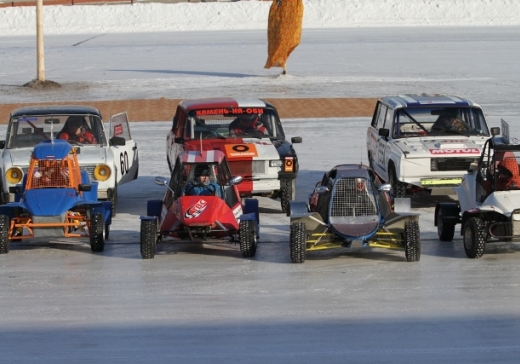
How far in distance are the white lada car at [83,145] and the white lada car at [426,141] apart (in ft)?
14.1

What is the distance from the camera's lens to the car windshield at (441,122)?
18.2 meters

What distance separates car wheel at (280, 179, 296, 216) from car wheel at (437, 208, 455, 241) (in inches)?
118

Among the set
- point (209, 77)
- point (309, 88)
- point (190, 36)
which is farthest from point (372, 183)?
point (190, 36)

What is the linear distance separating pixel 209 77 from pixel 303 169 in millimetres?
18371

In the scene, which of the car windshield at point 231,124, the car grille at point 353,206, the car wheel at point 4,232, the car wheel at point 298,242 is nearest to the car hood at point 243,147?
the car windshield at point 231,124

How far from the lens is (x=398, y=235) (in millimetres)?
13445

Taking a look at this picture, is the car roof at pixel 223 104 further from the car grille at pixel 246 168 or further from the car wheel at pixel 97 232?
the car wheel at pixel 97 232

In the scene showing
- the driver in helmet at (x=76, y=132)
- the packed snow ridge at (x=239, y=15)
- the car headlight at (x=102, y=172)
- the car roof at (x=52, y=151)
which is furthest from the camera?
the packed snow ridge at (x=239, y=15)

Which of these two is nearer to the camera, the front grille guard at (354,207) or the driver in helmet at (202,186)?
the front grille guard at (354,207)

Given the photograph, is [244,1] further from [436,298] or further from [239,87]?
[436,298]

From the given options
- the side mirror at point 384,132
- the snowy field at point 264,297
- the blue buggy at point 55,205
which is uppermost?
the side mirror at point 384,132

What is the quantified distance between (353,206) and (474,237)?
1.52 metres

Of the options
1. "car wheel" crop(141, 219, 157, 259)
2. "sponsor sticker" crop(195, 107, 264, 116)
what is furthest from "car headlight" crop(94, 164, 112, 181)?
"car wheel" crop(141, 219, 157, 259)

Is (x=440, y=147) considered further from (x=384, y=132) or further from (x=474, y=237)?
(x=474, y=237)
